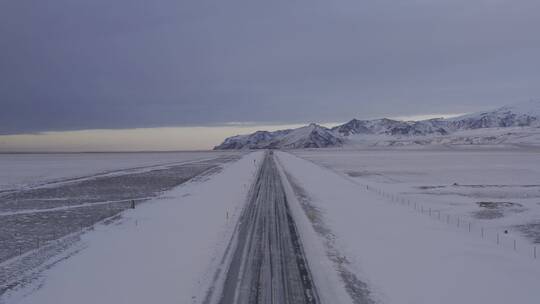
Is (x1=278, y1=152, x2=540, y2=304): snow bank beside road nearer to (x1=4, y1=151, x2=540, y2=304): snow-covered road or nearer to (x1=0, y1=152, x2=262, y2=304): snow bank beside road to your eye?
(x1=4, y1=151, x2=540, y2=304): snow-covered road

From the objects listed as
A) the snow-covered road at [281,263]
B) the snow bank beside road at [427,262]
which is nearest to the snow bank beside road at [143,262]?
the snow-covered road at [281,263]

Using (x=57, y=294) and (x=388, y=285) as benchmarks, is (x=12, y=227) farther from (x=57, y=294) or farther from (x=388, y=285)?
(x=388, y=285)

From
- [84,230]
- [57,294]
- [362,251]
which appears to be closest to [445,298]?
[362,251]

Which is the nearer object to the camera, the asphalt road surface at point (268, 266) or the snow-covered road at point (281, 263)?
the asphalt road surface at point (268, 266)

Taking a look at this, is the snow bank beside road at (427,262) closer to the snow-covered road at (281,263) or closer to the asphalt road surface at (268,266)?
the snow-covered road at (281,263)

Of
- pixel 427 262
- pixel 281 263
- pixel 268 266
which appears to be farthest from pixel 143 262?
pixel 427 262

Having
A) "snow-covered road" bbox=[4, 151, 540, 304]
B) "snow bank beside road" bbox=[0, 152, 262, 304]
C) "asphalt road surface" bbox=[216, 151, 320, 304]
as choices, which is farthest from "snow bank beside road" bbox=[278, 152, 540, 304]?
"snow bank beside road" bbox=[0, 152, 262, 304]
